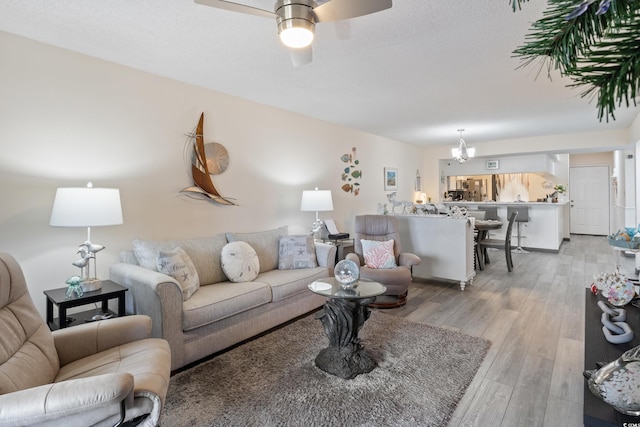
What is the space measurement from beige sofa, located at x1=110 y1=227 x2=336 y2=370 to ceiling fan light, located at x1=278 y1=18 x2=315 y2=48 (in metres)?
1.80

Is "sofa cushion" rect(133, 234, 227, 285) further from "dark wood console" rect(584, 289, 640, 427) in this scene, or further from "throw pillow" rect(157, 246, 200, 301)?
"dark wood console" rect(584, 289, 640, 427)

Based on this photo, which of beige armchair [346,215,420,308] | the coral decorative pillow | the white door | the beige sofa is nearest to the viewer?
the beige sofa

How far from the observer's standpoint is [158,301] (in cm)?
236

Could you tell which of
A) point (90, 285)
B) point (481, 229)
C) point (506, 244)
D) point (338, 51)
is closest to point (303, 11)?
point (338, 51)

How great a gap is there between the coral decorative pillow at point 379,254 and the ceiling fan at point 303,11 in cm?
278

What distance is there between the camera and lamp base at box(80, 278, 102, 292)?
247cm

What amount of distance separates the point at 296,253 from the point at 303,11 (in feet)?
8.32

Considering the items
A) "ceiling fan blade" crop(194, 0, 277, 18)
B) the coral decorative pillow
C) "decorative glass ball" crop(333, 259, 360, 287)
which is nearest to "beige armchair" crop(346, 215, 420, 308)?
the coral decorative pillow

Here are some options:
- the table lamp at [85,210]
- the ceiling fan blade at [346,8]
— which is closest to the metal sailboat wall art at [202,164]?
the table lamp at [85,210]

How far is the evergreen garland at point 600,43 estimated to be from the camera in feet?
1.26

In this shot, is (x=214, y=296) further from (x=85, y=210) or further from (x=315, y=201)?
(x=315, y=201)

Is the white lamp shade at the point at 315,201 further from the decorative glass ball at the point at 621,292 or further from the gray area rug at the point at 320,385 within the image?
the decorative glass ball at the point at 621,292

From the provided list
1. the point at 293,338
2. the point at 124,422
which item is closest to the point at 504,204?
the point at 293,338

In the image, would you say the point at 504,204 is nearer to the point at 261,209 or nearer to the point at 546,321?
the point at 546,321
